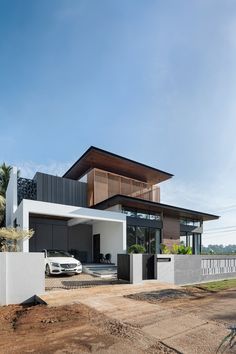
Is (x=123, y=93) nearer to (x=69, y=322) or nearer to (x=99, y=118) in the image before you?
(x=99, y=118)

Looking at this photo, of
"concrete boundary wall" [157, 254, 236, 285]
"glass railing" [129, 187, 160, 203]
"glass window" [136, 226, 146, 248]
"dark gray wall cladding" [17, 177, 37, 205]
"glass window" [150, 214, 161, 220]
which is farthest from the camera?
"glass railing" [129, 187, 160, 203]

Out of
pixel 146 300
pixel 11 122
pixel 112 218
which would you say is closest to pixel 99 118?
pixel 11 122

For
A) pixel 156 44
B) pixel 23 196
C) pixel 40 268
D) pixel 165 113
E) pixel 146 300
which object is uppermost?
pixel 156 44

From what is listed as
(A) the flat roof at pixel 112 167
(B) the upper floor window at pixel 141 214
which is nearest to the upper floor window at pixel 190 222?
(B) the upper floor window at pixel 141 214

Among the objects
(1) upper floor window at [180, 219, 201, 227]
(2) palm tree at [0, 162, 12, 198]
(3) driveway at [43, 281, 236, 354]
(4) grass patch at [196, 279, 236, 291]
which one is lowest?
(4) grass patch at [196, 279, 236, 291]

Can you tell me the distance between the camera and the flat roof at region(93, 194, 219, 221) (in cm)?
1917

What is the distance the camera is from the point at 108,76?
44.4 feet

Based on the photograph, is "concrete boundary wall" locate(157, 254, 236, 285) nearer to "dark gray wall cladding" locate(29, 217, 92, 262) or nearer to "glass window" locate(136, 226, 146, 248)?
"glass window" locate(136, 226, 146, 248)

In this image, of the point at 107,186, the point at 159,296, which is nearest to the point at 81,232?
the point at 107,186

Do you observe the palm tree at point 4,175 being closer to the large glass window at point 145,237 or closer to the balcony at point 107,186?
the balcony at point 107,186

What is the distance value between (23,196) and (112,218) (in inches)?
250

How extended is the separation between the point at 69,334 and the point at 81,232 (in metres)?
16.7

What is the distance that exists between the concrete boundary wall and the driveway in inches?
140

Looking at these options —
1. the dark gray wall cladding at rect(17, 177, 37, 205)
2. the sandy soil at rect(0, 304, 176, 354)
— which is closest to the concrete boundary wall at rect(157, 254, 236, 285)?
the sandy soil at rect(0, 304, 176, 354)
